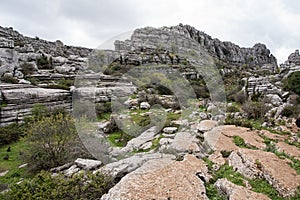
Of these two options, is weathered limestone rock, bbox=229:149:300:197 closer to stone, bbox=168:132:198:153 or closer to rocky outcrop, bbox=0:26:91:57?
stone, bbox=168:132:198:153

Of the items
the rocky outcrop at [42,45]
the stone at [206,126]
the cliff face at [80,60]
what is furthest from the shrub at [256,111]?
the rocky outcrop at [42,45]

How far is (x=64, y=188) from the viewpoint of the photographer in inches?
239

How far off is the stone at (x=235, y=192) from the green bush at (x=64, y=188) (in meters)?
2.89

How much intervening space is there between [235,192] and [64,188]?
419 centimetres

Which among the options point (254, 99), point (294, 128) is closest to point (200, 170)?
point (294, 128)

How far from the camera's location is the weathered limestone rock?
20.1 feet

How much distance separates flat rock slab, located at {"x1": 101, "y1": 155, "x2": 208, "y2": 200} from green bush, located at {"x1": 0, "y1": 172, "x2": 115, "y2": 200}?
752mm

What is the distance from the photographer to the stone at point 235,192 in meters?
5.37

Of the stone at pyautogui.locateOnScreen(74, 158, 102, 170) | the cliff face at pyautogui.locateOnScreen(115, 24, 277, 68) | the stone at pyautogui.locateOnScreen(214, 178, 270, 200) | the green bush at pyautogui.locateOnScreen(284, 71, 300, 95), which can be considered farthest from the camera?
the cliff face at pyautogui.locateOnScreen(115, 24, 277, 68)

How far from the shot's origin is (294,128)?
14188 millimetres

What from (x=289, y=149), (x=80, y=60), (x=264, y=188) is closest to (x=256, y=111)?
(x=289, y=149)

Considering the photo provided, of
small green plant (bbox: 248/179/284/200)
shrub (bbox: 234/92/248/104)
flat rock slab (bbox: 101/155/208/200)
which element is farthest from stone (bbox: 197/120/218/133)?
shrub (bbox: 234/92/248/104)

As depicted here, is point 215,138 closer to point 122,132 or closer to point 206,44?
point 122,132

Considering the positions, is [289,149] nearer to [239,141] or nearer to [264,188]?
[239,141]
